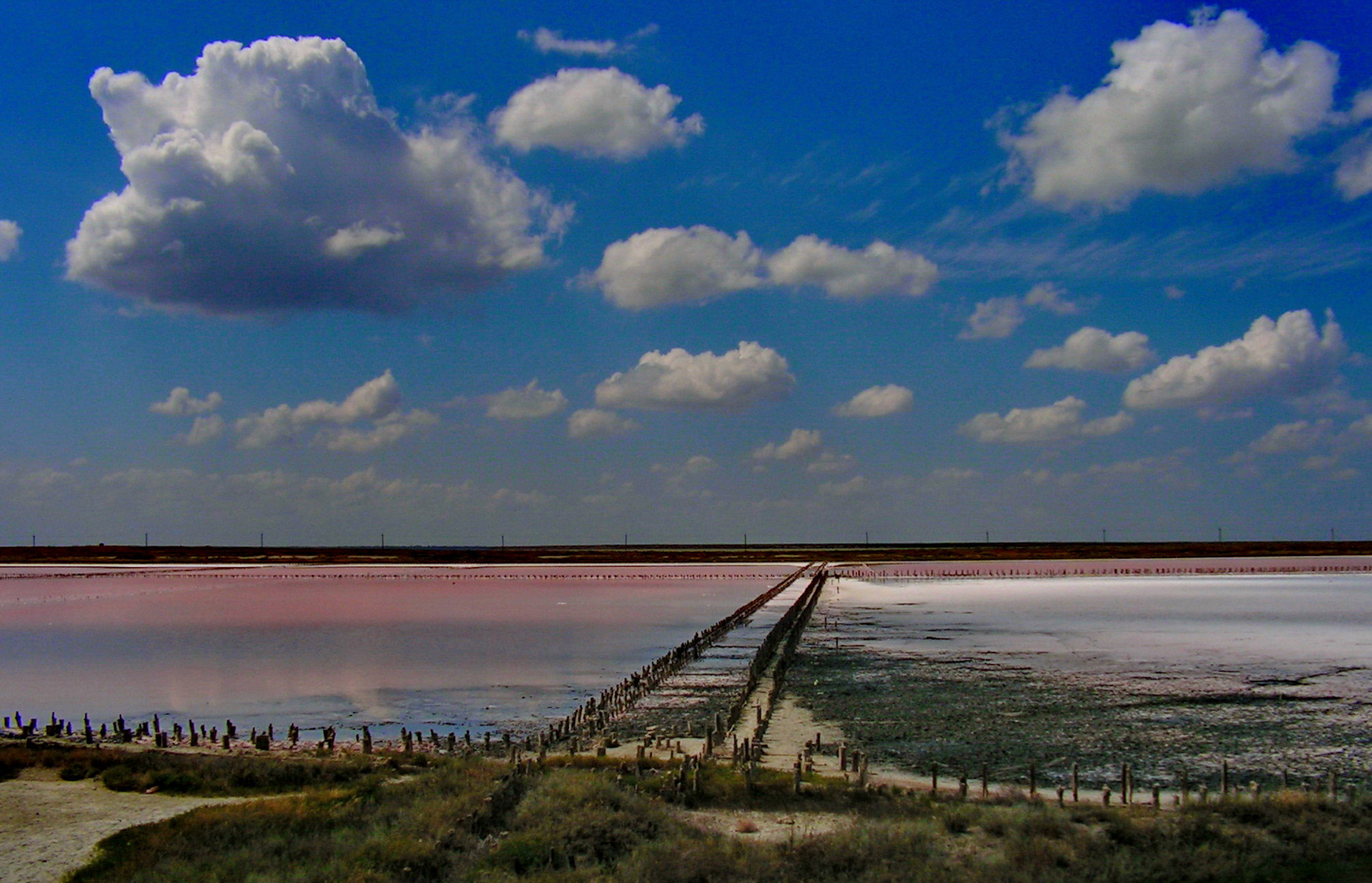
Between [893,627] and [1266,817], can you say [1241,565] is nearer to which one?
[893,627]

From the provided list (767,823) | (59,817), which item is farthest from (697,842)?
Answer: (59,817)

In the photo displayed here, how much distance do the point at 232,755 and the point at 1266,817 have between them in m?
18.6

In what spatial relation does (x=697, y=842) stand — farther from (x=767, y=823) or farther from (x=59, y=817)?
(x=59, y=817)

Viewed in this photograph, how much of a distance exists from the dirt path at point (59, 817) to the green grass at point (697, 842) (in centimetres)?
59

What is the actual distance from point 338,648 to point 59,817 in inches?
901

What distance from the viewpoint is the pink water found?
86.3ft

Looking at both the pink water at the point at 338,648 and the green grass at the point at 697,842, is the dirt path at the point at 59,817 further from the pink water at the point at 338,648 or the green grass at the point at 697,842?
the pink water at the point at 338,648

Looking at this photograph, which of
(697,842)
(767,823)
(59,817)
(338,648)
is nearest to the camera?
(697,842)

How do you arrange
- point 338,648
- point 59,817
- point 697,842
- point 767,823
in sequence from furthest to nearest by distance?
point 338,648, point 59,817, point 767,823, point 697,842

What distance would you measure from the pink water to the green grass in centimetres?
844

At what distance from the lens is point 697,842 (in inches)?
525

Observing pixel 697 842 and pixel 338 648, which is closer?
pixel 697 842

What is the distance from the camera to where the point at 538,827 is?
13852mm

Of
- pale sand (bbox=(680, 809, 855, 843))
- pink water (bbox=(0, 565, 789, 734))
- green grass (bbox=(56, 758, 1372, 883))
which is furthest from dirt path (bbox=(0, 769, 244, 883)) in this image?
pale sand (bbox=(680, 809, 855, 843))
